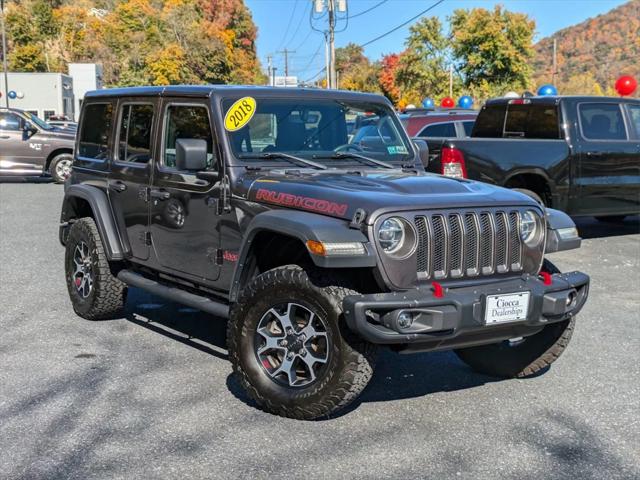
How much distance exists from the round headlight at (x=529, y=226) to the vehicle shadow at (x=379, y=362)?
1064 millimetres

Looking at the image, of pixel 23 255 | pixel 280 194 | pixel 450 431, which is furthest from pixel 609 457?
pixel 23 255

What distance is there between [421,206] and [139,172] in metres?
2.50

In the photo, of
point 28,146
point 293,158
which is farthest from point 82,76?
point 293,158

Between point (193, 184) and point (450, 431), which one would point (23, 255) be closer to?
point (193, 184)

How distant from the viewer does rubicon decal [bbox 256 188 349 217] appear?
4289 mm

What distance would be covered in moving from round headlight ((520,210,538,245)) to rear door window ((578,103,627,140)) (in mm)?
6000

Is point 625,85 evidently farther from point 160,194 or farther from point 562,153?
point 160,194

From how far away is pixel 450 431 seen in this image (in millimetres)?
4332

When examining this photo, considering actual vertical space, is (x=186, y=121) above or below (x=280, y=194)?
above

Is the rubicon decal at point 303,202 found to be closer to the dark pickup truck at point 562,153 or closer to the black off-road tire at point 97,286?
the black off-road tire at point 97,286

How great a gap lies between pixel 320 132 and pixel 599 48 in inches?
4973

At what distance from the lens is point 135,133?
6.11 metres

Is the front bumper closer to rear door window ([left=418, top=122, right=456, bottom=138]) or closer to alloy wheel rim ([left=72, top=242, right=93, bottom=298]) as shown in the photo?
alloy wheel rim ([left=72, top=242, right=93, bottom=298])

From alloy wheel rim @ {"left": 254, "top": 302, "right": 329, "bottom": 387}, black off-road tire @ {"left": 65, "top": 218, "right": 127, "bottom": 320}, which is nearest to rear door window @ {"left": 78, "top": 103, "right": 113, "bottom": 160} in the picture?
black off-road tire @ {"left": 65, "top": 218, "right": 127, "bottom": 320}
